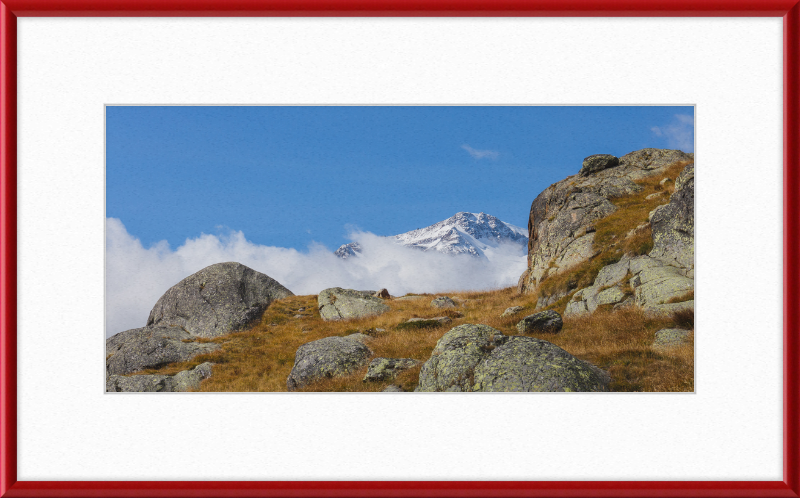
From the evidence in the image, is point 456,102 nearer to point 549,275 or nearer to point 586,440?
point 586,440

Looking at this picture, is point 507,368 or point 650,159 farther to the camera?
point 650,159

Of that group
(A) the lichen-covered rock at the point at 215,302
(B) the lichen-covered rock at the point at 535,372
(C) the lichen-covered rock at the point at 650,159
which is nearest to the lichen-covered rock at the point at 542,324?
(B) the lichen-covered rock at the point at 535,372

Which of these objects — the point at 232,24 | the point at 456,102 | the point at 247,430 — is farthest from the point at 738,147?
the point at 247,430

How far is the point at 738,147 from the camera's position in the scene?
10148 mm

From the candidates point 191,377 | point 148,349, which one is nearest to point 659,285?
point 191,377

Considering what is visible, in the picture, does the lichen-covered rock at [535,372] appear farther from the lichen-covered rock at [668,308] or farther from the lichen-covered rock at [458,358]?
the lichen-covered rock at [668,308]

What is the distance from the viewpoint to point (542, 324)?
1791cm

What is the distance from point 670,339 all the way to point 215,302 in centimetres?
2848

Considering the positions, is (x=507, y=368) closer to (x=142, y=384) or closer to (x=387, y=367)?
(x=387, y=367)

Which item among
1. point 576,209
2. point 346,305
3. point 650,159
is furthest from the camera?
point 650,159

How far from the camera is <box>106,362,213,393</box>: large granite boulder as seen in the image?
19672 mm
